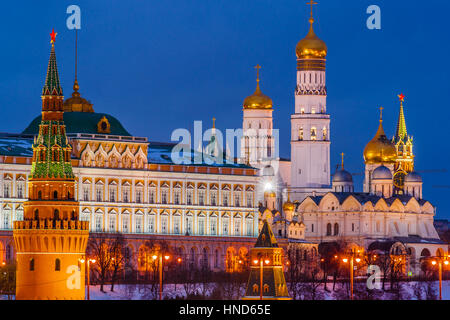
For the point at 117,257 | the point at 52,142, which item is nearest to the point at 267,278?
the point at 52,142

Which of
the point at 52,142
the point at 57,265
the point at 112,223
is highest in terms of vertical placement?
the point at 52,142

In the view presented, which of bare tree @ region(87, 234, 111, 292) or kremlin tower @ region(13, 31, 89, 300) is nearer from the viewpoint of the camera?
kremlin tower @ region(13, 31, 89, 300)

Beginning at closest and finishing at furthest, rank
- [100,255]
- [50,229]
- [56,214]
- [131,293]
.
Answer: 1. [50,229]
2. [56,214]
3. [131,293]
4. [100,255]

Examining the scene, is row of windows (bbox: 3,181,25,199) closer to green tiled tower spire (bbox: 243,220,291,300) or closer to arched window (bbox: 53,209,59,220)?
green tiled tower spire (bbox: 243,220,291,300)

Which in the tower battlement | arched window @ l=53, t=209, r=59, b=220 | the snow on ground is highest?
arched window @ l=53, t=209, r=59, b=220

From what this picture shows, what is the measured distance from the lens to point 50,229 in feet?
490

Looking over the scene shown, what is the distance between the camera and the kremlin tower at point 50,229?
147500 mm

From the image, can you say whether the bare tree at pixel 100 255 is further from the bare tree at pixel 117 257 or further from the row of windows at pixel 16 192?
the row of windows at pixel 16 192

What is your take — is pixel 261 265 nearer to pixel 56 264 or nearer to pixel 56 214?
pixel 56 264

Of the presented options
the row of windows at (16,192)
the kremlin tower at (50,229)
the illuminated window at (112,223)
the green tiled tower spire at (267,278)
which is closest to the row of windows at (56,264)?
the kremlin tower at (50,229)

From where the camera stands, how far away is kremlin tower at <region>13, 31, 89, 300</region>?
148m

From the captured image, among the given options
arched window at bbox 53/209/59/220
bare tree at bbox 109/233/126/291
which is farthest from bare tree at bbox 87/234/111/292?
arched window at bbox 53/209/59/220
